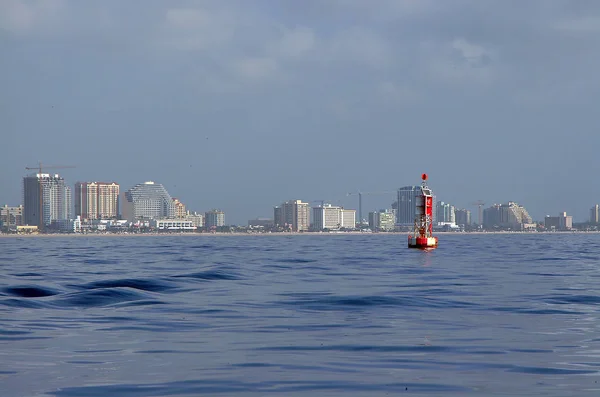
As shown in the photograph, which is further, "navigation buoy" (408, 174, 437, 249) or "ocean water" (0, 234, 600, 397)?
"navigation buoy" (408, 174, 437, 249)

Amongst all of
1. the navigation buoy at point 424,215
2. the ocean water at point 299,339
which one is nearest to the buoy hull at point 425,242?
the navigation buoy at point 424,215

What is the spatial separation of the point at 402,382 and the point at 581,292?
849 inches

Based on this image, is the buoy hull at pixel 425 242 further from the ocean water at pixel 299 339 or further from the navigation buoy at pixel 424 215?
the ocean water at pixel 299 339

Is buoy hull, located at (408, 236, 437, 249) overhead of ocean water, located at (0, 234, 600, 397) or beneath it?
overhead

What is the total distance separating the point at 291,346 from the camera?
1875 centimetres

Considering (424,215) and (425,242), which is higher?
(424,215)

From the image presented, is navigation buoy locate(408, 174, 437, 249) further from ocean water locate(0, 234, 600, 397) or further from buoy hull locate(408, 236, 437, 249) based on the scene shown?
ocean water locate(0, 234, 600, 397)

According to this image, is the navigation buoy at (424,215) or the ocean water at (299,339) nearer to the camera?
the ocean water at (299,339)

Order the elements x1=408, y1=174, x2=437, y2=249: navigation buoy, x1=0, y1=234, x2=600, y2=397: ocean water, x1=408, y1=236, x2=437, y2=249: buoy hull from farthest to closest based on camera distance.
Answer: x1=408, y1=236, x2=437, y2=249: buoy hull
x1=408, y1=174, x2=437, y2=249: navigation buoy
x1=0, y1=234, x2=600, y2=397: ocean water

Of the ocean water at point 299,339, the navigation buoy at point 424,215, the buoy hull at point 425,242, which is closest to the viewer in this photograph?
the ocean water at point 299,339

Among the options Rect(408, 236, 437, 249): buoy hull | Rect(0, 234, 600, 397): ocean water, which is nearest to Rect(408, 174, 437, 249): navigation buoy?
Rect(408, 236, 437, 249): buoy hull

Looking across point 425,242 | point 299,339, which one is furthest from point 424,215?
point 299,339

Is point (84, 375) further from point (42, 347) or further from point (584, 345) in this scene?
point (584, 345)

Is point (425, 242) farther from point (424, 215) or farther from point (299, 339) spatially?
point (299, 339)
